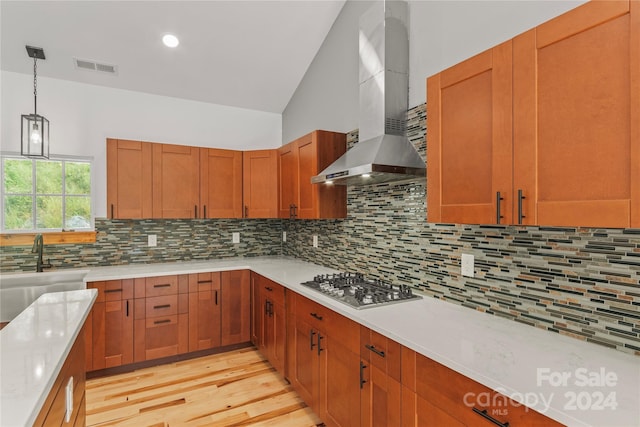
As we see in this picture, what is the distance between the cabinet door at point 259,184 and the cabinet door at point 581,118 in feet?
9.56

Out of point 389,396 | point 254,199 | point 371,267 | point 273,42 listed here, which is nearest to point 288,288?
point 371,267

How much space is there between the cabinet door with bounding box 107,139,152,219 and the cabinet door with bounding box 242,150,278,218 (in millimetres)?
1030

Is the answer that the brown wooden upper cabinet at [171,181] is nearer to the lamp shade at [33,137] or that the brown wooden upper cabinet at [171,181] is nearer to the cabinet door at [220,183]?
the cabinet door at [220,183]

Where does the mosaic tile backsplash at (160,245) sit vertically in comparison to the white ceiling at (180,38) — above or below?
below

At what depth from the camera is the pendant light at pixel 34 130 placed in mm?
2820

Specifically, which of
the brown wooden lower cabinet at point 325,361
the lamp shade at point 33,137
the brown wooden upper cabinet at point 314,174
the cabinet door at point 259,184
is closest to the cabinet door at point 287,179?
the brown wooden upper cabinet at point 314,174

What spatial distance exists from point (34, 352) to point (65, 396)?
0.78ft

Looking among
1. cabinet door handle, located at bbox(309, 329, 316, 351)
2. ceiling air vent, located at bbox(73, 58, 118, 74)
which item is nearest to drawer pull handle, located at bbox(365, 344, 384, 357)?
cabinet door handle, located at bbox(309, 329, 316, 351)

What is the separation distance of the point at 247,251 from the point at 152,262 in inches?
43.6

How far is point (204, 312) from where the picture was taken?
3447 mm

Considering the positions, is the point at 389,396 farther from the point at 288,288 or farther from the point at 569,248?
the point at 288,288

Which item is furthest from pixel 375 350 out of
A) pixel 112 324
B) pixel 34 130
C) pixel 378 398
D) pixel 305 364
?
pixel 34 130

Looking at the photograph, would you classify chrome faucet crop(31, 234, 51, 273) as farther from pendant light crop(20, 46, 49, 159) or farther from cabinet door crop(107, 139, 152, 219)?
pendant light crop(20, 46, 49, 159)

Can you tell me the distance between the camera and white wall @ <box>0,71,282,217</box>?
3227 mm
